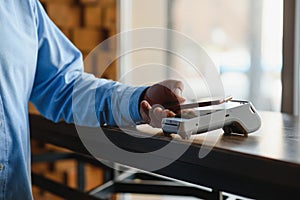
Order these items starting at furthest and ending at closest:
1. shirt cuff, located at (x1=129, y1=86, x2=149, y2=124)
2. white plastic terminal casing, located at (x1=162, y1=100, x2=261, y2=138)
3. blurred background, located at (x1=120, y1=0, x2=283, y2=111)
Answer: blurred background, located at (x1=120, y1=0, x2=283, y2=111) → shirt cuff, located at (x1=129, y1=86, x2=149, y2=124) → white plastic terminal casing, located at (x1=162, y1=100, x2=261, y2=138)

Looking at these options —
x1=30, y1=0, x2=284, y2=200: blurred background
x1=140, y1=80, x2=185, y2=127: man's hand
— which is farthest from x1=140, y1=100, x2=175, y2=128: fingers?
x1=30, y1=0, x2=284, y2=200: blurred background

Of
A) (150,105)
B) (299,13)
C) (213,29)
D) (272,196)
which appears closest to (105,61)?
(213,29)

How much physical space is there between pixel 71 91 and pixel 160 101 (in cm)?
27

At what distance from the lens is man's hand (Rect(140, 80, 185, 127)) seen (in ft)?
2.41

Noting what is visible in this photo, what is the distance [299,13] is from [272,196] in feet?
3.33

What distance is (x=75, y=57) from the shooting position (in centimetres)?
105

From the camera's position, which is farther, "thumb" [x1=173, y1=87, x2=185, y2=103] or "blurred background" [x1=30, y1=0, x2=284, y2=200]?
"blurred background" [x1=30, y1=0, x2=284, y2=200]

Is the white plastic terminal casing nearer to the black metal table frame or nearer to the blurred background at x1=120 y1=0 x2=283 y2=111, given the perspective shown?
the black metal table frame

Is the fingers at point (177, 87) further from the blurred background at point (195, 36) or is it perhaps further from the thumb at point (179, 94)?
the blurred background at point (195, 36)

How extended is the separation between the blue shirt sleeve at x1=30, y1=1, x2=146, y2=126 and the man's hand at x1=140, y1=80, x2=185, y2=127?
30mm

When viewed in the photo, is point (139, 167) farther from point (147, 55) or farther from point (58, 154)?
point (147, 55)

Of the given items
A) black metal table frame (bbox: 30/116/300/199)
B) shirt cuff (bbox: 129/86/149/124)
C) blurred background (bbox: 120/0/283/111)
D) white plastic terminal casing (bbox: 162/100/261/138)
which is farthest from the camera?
blurred background (bbox: 120/0/283/111)

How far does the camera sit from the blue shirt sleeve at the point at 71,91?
0.84m

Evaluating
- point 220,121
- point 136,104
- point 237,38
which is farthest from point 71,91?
point 237,38
